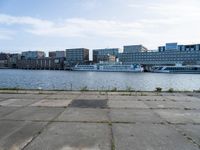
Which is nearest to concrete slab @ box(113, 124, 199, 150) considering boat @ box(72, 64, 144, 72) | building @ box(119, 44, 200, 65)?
boat @ box(72, 64, 144, 72)

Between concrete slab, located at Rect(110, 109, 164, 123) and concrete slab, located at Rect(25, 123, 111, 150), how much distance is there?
109 cm

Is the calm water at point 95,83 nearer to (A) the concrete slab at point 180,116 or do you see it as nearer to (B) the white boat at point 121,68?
(A) the concrete slab at point 180,116

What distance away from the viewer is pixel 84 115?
8.18 meters

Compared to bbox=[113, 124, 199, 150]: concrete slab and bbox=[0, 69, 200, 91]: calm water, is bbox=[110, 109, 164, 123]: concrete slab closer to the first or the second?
bbox=[113, 124, 199, 150]: concrete slab

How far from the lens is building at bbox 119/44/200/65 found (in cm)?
15250

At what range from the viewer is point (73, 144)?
17.0ft

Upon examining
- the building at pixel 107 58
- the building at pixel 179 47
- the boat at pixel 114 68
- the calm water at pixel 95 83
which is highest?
the building at pixel 179 47

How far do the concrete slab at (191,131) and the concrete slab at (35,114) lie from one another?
418cm

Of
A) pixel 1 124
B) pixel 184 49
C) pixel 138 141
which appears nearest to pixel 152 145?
pixel 138 141

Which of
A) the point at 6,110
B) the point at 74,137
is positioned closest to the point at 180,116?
the point at 74,137

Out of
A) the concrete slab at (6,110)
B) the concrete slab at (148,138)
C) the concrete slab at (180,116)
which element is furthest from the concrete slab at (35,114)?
the concrete slab at (180,116)

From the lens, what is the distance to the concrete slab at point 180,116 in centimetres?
756

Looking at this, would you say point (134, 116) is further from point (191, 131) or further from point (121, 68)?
point (121, 68)

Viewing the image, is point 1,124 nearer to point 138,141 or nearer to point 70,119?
point 70,119
